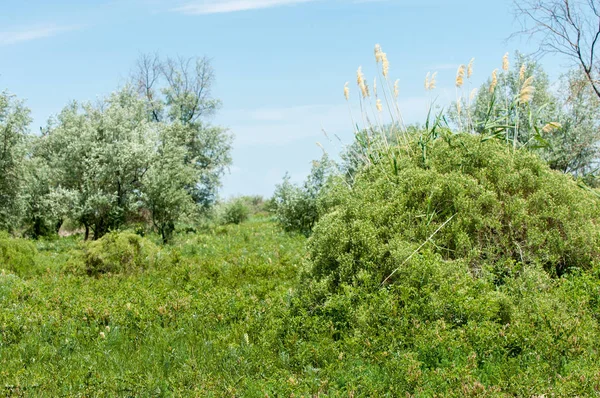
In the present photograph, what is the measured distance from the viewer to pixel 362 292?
6227 millimetres

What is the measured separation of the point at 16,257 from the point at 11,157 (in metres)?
8.80

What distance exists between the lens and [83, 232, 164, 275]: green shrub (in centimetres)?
1164

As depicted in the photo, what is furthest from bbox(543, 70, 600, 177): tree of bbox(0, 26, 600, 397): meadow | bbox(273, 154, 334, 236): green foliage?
bbox(0, 26, 600, 397): meadow

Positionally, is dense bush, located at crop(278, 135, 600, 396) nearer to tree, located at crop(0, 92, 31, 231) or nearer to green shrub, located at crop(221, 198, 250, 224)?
tree, located at crop(0, 92, 31, 231)

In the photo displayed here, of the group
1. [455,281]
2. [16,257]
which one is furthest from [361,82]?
[16,257]

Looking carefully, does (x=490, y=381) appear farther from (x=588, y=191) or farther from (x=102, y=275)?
(x=102, y=275)

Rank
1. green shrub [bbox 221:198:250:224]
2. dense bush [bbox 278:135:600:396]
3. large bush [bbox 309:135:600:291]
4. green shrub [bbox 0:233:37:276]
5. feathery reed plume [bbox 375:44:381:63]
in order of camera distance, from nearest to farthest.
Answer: dense bush [bbox 278:135:600:396]
large bush [bbox 309:135:600:291]
feathery reed plume [bbox 375:44:381:63]
green shrub [bbox 0:233:37:276]
green shrub [bbox 221:198:250:224]

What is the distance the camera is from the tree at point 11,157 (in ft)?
66.2

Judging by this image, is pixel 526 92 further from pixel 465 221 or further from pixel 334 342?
pixel 334 342

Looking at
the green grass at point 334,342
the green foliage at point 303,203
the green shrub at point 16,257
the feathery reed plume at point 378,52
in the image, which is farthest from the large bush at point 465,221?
the green foliage at point 303,203

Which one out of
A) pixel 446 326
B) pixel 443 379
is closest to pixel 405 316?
pixel 446 326

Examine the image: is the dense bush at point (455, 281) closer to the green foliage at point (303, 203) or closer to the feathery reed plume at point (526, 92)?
the feathery reed plume at point (526, 92)

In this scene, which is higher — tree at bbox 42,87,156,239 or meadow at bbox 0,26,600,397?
tree at bbox 42,87,156,239

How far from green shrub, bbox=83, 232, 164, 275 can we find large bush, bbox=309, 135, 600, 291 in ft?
17.5
